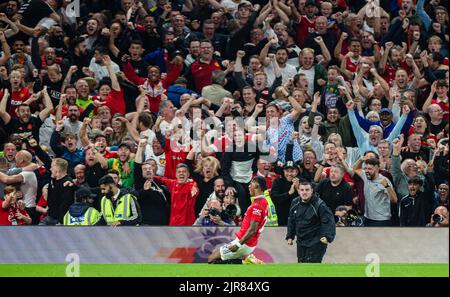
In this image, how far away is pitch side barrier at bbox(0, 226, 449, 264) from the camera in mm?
15320

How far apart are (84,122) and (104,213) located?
193 cm

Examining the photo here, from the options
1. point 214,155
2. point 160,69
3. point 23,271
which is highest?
point 160,69

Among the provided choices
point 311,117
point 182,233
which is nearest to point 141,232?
point 182,233

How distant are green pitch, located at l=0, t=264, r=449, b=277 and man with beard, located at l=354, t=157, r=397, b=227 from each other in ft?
3.48

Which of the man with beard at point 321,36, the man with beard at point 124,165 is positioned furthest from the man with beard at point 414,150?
the man with beard at point 124,165

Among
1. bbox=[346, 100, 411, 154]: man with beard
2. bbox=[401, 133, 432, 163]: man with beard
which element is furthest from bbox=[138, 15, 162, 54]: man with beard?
bbox=[401, 133, 432, 163]: man with beard

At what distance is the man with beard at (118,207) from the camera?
15.6 metres

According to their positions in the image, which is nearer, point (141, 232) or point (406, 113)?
point (141, 232)

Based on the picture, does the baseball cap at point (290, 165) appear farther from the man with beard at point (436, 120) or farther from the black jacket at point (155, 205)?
the man with beard at point (436, 120)

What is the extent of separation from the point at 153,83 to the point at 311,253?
4857mm

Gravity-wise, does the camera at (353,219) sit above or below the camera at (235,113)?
below

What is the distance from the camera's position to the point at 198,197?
16156 mm

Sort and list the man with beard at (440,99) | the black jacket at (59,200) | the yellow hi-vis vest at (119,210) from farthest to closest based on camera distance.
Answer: the man with beard at (440,99) < the black jacket at (59,200) < the yellow hi-vis vest at (119,210)

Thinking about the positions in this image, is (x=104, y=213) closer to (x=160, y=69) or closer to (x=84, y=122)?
(x=84, y=122)
